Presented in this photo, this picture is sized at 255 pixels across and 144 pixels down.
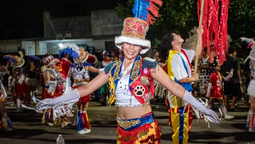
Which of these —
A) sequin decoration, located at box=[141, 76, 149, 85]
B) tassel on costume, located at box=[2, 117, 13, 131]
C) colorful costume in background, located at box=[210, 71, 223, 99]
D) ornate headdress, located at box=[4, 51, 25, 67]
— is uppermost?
ornate headdress, located at box=[4, 51, 25, 67]

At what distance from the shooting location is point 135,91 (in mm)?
3010

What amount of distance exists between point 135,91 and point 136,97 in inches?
2.6

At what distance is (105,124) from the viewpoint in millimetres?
8141

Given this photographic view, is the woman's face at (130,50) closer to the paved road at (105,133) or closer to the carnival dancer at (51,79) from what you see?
the paved road at (105,133)

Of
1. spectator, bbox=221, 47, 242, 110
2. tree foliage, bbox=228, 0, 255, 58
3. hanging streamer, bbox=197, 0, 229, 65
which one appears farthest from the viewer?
tree foliage, bbox=228, 0, 255, 58

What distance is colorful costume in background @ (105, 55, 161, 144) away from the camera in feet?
9.87

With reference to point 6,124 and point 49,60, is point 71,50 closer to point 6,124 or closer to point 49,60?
point 49,60

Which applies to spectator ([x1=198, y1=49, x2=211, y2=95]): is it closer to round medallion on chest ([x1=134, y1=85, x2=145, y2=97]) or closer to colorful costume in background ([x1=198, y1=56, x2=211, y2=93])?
colorful costume in background ([x1=198, y1=56, x2=211, y2=93])

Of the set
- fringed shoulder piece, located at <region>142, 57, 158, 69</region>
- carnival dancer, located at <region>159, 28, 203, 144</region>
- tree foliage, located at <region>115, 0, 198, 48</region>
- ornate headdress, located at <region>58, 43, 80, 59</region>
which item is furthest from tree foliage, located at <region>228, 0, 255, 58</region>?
fringed shoulder piece, located at <region>142, 57, 158, 69</region>

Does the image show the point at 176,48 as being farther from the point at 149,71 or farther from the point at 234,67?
the point at 234,67

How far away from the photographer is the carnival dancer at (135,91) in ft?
9.87

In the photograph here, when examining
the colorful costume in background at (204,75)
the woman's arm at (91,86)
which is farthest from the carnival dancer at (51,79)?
the woman's arm at (91,86)

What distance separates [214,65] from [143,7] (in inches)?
241

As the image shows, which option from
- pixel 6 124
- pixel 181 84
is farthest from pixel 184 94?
pixel 6 124
